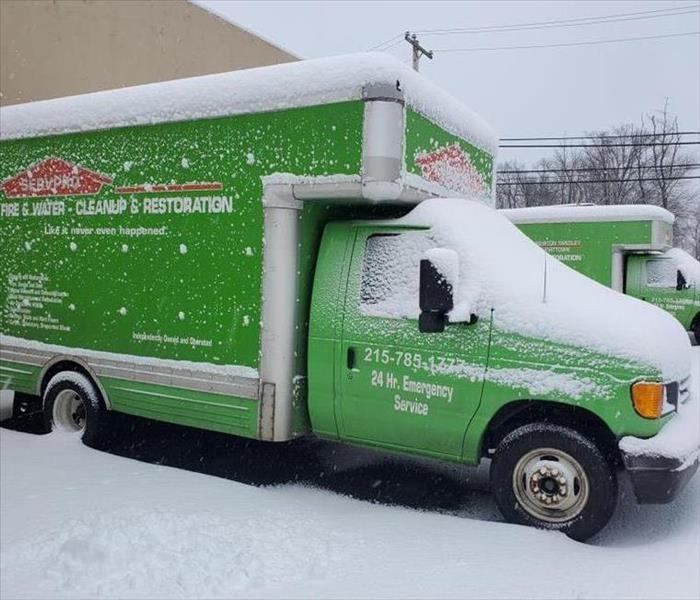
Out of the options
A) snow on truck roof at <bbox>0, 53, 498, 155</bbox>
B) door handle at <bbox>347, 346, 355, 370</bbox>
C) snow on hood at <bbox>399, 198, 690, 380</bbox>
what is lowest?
door handle at <bbox>347, 346, 355, 370</bbox>

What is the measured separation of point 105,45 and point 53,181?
619cm

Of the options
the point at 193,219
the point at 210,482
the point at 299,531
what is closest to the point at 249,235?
the point at 193,219

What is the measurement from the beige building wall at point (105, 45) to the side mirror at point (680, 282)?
35.1ft

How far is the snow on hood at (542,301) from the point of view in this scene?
14.6 ft

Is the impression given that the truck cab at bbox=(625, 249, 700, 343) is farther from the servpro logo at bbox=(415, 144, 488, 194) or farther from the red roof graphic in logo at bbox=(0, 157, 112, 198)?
the red roof graphic in logo at bbox=(0, 157, 112, 198)

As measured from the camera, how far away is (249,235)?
18.3ft

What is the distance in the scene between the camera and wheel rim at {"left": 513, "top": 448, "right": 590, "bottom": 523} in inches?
180

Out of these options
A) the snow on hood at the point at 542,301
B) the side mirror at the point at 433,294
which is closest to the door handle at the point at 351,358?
the side mirror at the point at 433,294

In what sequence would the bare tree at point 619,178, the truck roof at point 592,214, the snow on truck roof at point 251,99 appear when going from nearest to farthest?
the snow on truck roof at point 251,99
the truck roof at point 592,214
the bare tree at point 619,178

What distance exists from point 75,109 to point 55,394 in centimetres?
262

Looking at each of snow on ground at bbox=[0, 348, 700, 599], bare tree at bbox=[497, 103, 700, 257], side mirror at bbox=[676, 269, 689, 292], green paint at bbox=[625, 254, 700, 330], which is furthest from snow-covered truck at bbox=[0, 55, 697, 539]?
bare tree at bbox=[497, 103, 700, 257]

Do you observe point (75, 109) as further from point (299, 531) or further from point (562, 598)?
point (562, 598)

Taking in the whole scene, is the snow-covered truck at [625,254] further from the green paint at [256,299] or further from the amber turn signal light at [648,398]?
the amber turn signal light at [648,398]

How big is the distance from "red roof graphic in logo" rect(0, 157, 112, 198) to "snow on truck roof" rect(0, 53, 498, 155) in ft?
1.01
